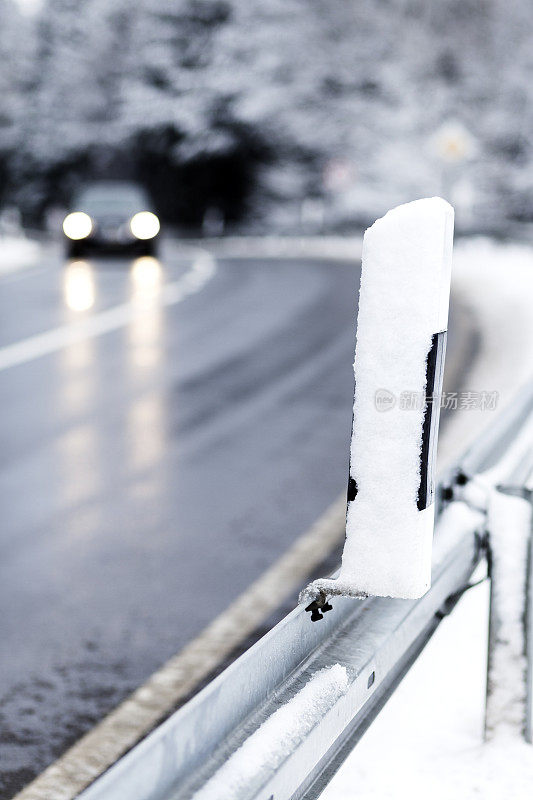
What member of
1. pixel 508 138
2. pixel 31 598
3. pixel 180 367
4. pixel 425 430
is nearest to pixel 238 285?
pixel 180 367

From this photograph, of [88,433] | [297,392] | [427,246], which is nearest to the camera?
[427,246]

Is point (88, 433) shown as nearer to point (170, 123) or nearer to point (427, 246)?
point (427, 246)

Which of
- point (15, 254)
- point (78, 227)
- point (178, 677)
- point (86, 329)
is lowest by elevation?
point (178, 677)

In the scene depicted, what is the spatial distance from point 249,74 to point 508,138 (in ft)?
42.9

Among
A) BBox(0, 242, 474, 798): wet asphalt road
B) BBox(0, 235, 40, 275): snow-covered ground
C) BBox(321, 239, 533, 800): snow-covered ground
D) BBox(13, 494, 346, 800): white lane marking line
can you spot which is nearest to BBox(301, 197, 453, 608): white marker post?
BBox(321, 239, 533, 800): snow-covered ground

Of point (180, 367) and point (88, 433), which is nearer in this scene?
point (88, 433)

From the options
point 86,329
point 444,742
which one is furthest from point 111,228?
point 444,742

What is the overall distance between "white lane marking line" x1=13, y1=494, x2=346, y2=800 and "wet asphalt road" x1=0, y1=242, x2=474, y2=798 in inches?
2.1

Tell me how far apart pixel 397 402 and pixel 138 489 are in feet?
14.0

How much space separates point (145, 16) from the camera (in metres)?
46.6

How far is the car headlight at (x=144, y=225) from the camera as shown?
77.2 feet

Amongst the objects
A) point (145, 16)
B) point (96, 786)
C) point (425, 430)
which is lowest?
point (96, 786)

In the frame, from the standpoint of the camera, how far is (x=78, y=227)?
77.6 ft

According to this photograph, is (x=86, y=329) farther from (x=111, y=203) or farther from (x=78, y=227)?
(x=111, y=203)
